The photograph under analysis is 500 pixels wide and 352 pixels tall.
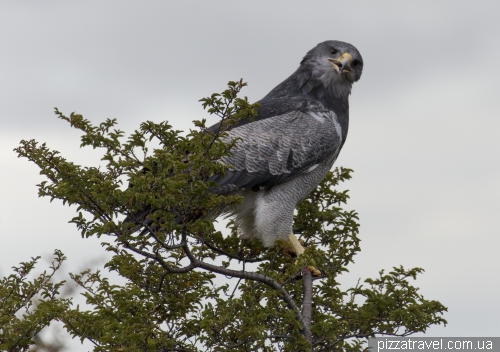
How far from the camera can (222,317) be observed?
847 cm

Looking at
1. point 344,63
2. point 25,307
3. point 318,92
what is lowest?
point 25,307

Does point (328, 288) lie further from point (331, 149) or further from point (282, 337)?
point (331, 149)

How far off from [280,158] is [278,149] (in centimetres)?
13

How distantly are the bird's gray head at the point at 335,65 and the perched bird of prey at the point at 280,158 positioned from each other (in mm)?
285

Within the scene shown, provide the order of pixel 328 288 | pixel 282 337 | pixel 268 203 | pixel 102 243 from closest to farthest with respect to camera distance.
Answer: pixel 102 243 < pixel 282 337 < pixel 328 288 < pixel 268 203

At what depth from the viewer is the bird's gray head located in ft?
40.5

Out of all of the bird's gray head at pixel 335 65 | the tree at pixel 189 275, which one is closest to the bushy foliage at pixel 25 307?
the tree at pixel 189 275

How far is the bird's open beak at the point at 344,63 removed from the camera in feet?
40.4

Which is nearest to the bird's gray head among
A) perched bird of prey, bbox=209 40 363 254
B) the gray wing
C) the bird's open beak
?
the bird's open beak

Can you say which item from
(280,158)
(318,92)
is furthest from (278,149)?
(318,92)

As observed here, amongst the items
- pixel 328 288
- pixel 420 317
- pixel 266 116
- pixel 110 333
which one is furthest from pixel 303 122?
pixel 110 333

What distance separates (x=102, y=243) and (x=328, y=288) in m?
2.92

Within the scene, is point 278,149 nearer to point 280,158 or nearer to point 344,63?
point 280,158

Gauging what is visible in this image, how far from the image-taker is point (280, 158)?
11031mm
